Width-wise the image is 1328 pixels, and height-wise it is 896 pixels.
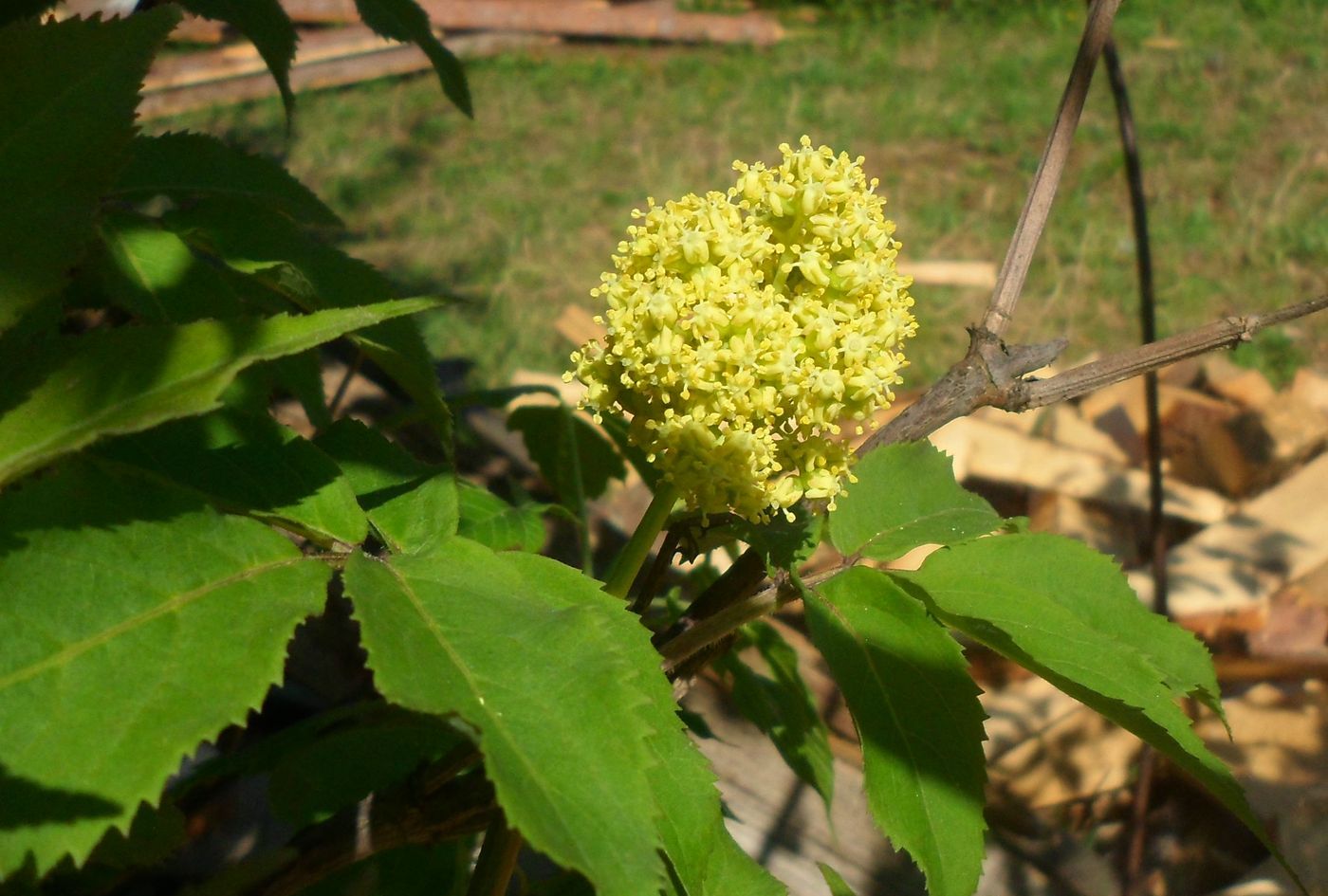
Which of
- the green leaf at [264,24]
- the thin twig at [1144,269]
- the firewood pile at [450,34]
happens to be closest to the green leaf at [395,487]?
the green leaf at [264,24]

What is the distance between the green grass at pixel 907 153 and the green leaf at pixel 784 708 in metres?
3.08

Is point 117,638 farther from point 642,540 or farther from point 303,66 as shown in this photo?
point 303,66

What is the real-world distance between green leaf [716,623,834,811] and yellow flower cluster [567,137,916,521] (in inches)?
21.2

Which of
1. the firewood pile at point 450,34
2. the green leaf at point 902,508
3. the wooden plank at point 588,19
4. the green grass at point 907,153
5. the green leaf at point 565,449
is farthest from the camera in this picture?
the wooden plank at point 588,19

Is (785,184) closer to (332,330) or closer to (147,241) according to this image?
(332,330)

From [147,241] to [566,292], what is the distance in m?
3.92

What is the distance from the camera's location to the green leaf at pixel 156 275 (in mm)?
1357

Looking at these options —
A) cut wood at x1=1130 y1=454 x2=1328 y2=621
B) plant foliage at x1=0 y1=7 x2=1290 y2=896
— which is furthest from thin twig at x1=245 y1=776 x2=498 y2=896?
cut wood at x1=1130 y1=454 x2=1328 y2=621

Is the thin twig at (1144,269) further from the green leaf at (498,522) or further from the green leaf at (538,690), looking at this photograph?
the green leaf at (538,690)

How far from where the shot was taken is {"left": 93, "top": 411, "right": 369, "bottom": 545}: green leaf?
1035 millimetres

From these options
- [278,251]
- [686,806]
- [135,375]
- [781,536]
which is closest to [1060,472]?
[781,536]

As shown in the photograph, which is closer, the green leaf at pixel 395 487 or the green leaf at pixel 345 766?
the green leaf at pixel 395 487

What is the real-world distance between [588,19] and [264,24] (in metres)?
6.72

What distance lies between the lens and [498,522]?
4.99 feet
